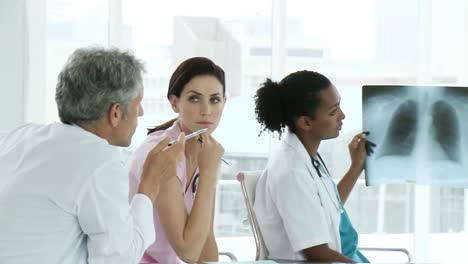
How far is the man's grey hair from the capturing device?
179 cm

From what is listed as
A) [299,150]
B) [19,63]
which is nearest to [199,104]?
[299,150]

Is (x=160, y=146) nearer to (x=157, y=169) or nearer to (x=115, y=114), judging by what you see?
(x=157, y=169)

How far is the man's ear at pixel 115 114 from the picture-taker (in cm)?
183

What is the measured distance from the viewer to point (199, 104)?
254 centimetres

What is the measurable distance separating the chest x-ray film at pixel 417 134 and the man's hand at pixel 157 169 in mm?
1121

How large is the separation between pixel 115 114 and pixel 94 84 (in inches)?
3.6

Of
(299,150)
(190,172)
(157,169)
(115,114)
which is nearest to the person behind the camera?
(115,114)

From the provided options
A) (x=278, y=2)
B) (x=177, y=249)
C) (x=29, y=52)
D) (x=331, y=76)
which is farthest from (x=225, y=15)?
(x=177, y=249)

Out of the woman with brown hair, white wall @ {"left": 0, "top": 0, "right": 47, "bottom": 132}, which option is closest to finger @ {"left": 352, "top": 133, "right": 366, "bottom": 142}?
the woman with brown hair

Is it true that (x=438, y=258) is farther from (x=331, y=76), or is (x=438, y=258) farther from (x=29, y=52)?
(x=29, y=52)

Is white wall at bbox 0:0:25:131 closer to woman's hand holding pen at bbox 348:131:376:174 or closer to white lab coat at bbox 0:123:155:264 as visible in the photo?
woman's hand holding pen at bbox 348:131:376:174

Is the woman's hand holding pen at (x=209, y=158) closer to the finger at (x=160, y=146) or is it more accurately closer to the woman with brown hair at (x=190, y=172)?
the woman with brown hair at (x=190, y=172)

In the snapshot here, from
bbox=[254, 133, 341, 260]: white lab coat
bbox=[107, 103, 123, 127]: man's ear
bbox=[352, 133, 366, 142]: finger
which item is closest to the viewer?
bbox=[107, 103, 123, 127]: man's ear

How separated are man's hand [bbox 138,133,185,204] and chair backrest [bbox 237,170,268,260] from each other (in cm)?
63
